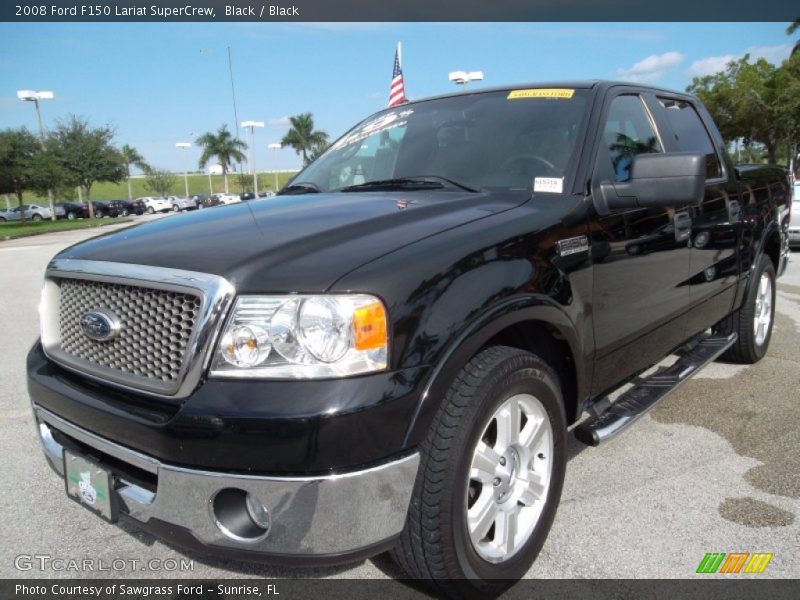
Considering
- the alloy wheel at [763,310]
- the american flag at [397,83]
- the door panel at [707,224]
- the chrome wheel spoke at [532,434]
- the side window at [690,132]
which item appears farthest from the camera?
the american flag at [397,83]

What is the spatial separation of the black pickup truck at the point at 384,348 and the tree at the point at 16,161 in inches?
1455

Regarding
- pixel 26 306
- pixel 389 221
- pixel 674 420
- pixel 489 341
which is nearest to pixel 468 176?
pixel 389 221

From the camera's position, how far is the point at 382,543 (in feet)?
5.94

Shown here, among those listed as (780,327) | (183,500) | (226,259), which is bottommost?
(780,327)

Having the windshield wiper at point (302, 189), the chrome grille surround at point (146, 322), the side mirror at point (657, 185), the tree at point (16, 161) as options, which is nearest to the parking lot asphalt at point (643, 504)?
the chrome grille surround at point (146, 322)

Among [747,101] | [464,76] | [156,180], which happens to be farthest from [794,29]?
[156,180]

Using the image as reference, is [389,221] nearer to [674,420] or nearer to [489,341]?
[489,341]

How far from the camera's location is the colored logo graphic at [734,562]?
→ 233 cm

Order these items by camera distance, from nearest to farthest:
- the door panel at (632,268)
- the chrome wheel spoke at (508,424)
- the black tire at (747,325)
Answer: the chrome wheel spoke at (508,424), the door panel at (632,268), the black tire at (747,325)

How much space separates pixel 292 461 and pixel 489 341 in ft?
2.69

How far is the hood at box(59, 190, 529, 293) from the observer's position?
1841 mm

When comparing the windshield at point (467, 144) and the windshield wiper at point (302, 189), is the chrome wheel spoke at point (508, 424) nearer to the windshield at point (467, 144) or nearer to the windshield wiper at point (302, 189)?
the windshield at point (467, 144)

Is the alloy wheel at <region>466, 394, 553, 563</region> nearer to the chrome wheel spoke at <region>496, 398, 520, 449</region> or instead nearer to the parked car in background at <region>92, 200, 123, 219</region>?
the chrome wheel spoke at <region>496, 398, 520, 449</region>

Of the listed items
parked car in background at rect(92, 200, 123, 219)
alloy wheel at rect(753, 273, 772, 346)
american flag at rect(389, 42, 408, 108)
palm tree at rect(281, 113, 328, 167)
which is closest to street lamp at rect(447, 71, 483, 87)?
american flag at rect(389, 42, 408, 108)
